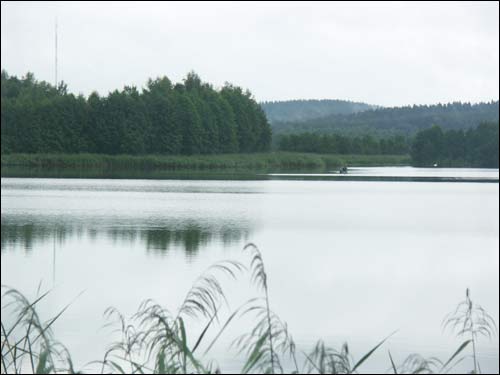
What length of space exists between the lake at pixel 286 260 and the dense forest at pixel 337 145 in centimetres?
7394

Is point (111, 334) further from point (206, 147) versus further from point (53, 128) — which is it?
point (206, 147)

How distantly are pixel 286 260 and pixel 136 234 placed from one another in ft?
15.9

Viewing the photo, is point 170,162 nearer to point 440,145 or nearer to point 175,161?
point 175,161

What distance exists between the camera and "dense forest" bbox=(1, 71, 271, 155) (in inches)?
2655

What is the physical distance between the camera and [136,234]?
1916cm

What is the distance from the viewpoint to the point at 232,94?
286 feet

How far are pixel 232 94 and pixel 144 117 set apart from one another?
15.3m

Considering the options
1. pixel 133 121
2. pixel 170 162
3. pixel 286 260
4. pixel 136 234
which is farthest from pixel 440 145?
pixel 286 260

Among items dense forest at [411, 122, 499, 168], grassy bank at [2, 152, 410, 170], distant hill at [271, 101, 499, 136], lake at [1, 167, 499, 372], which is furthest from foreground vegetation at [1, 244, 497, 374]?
distant hill at [271, 101, 499, 136]

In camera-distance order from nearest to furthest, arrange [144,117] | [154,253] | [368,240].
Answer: [154,253] → [368,240] → [144,117]

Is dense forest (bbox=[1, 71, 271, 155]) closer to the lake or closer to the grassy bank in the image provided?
the grassy bank

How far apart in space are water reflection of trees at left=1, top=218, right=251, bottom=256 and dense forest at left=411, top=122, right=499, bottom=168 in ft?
271

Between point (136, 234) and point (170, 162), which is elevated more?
point (170, 162)

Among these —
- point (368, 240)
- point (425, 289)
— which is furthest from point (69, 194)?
point (425, 289)
